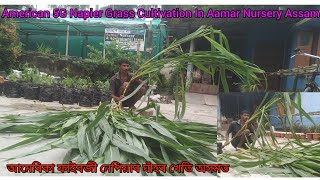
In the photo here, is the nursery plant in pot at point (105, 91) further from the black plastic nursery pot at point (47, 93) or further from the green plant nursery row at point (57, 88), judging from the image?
the black plastic nursery pot at point (47, 93)

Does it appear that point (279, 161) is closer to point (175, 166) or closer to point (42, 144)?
point (175, 166)

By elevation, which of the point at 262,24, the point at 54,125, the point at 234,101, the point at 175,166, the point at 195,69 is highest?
the point at 262,24

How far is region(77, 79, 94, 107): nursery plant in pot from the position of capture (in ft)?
6.68

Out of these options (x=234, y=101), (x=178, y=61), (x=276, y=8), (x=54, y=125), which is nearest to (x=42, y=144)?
(x=54, y=125)

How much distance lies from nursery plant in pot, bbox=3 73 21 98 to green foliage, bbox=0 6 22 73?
0.06 m

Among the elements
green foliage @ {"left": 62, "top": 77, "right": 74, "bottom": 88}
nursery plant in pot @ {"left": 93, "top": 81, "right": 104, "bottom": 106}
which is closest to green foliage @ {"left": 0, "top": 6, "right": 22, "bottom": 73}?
green foliage @ {"left": 62, "top": 77, "right": 74, "bottom": 88}

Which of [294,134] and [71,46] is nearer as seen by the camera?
[294,134]

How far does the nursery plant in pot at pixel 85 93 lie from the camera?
6.68 ft

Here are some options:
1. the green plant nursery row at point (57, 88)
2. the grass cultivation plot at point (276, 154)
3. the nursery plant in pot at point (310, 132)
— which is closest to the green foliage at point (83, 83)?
the green plant nursery row at point (57, 88)

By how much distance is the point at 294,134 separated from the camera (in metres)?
1.88

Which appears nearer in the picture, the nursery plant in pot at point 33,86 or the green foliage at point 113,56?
the green foliage at point 113,56

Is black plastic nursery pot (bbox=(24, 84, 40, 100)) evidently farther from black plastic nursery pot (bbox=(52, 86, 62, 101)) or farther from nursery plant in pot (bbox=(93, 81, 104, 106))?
nursery plant in pot (bbox=(93, 81, 104, 106))

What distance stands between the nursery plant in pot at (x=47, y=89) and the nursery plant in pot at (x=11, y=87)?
0.53 ft

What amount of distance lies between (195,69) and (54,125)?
0.88 metres
